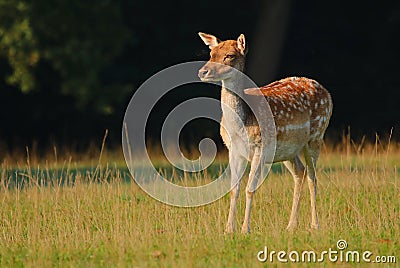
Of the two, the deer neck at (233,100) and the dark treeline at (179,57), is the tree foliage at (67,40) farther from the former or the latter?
the deer neck at (233,100)

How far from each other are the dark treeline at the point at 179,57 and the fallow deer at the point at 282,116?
1070 centimetres

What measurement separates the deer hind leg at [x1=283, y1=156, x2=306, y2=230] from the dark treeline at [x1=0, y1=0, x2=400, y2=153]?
35.1 feet

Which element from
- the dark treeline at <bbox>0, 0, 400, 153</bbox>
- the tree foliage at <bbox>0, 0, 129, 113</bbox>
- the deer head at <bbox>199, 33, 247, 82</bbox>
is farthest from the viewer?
the dark treeline at <bbox>0, 0, 400, 153</bbox>

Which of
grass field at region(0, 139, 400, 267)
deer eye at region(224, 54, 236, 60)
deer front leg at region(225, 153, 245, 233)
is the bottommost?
grass field at region(0, 139, 400, 267)

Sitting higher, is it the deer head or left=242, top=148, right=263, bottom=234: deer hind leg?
the deer head

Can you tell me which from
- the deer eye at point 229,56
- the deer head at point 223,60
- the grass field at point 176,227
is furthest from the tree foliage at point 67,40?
the deer eye at point 229,56

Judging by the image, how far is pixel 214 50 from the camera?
9.39 m

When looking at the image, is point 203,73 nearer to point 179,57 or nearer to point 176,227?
point 176,227

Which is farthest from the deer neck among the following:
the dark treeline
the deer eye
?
the dark treeline

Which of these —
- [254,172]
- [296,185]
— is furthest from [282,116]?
[296,185]

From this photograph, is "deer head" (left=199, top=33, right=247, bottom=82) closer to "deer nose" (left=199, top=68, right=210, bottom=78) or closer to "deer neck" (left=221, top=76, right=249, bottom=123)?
"deer nose" (left=199, top=68, right=210, bottom=78)

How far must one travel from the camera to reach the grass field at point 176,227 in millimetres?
7965

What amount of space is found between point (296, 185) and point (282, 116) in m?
0.94

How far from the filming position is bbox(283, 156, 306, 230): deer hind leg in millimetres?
9773
